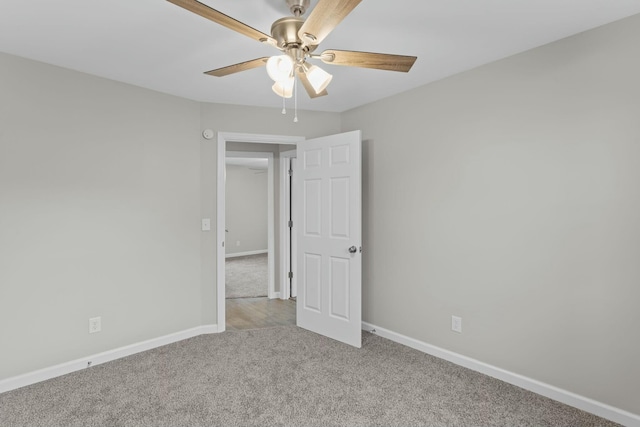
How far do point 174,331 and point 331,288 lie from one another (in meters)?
1.56

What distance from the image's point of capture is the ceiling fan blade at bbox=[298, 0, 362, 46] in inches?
49.0

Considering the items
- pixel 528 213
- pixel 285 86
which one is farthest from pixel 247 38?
pixel 528 213

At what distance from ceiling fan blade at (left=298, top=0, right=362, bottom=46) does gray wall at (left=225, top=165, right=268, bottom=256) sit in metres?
7.42

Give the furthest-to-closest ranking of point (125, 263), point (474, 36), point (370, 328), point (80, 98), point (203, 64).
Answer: point (370, 328)
point (125, 263)
point (80, 98)
point (203, 64)
point (474, 36)

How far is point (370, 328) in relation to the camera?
3.55 metres

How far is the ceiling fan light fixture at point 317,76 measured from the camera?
1.73 m

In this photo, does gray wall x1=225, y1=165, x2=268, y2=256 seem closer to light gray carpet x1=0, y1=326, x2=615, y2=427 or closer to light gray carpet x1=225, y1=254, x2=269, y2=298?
light gray carpet x1=225, y1=254, x2=269, y2=298

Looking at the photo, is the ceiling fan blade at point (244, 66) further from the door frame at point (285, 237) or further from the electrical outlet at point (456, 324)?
the door frame at point (285, 237)

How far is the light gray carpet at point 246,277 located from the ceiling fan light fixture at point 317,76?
3.83 m

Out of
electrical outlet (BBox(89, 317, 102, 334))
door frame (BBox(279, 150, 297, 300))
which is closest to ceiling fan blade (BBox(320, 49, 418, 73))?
electrical outlet (BBox(89, 317, 102, 334))

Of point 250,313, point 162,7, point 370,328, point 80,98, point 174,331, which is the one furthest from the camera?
point 250,313

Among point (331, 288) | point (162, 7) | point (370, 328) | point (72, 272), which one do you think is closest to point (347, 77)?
point (162, 7)

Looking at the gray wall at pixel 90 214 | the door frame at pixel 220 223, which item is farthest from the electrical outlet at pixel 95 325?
the door frame at pixel 220 223

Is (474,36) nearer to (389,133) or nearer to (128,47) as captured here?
(389,133)
